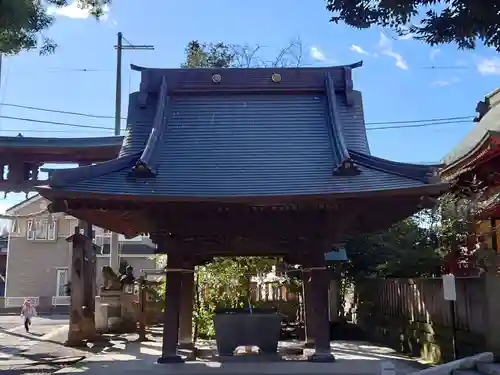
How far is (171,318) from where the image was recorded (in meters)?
9.37

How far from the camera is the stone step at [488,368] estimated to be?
7.19m

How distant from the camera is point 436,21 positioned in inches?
245

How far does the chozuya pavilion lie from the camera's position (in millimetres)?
8516

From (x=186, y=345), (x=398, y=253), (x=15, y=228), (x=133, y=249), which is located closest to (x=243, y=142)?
(x=186, y=345)

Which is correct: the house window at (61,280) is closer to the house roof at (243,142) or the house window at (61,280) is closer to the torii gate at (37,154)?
the torii gate at (37,154)

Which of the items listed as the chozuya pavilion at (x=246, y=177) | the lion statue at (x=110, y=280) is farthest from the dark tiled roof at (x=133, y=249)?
the chozuya pavilion at (x=246, y=177)

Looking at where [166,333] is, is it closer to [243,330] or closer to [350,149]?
[243,330]

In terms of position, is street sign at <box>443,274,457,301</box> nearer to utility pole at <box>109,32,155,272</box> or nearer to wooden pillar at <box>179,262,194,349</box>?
wooden pillar at <box>179,262,194,349</box>

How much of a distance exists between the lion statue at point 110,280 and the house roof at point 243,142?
7.55 meters

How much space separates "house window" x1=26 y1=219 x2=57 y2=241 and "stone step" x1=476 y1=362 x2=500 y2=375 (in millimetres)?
30273

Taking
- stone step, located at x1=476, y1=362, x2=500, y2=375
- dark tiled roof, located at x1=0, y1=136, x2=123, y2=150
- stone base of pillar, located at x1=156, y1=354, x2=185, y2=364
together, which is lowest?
stone base of pillar, located at x1=156, y1=354, x2=185, y2=364

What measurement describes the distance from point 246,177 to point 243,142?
4.11 ft

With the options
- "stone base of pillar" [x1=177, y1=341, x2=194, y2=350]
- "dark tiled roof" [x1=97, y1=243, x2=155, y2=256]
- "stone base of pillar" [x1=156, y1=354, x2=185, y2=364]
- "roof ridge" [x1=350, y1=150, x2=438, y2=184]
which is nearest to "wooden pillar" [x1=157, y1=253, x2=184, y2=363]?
"stone base of pillar" [x1=156, y1=354, x2=185, y2=364]

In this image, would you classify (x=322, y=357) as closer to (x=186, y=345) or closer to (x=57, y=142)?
(x=186, y=345)
